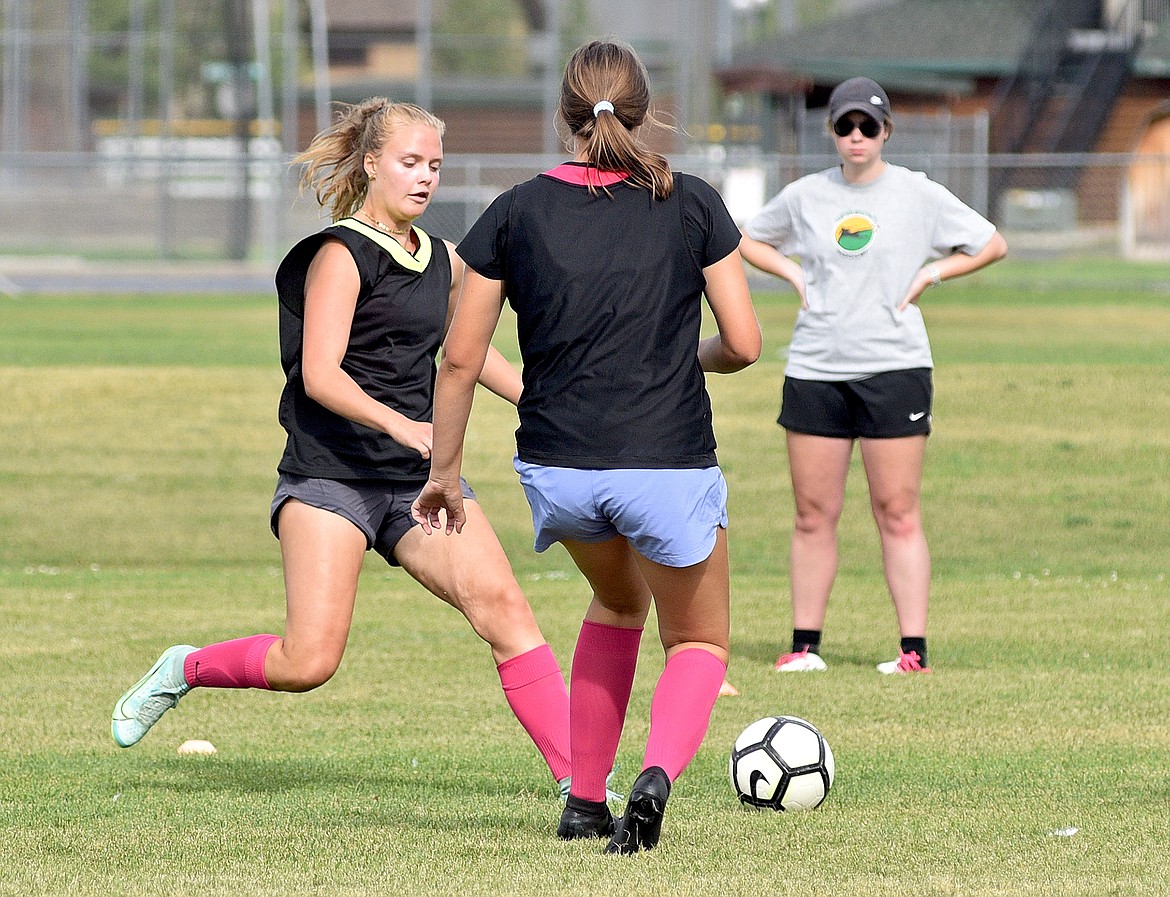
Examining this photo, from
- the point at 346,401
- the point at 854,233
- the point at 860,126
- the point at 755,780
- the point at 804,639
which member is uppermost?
the point at 860,126

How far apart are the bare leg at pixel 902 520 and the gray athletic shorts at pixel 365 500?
103 inches

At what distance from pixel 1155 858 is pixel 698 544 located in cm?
134

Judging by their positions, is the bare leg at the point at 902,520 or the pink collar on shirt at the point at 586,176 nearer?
the pink collar on shirt at the point at 586,176

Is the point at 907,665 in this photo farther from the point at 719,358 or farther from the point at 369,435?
Answer: the point at 719,358

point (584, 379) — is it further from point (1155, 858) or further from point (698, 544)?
point (1155, 858)

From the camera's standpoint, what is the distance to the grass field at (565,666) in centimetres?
442

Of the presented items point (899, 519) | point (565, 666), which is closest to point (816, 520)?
point (899, 519)

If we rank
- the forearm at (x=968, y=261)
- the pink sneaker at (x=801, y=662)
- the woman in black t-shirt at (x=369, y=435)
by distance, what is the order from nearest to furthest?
the woman in black t-shirt at (x=369, y=435), the pink sneaker at (x=801, y=662), the forearm at (x=968, y=261)

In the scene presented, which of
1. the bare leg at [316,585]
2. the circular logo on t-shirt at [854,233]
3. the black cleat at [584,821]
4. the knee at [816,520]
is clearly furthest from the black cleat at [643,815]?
the circular logo on t-shirt at [854,233]

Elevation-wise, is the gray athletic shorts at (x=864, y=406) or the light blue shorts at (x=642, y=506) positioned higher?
the light blue shorts at (x=642, y=506)

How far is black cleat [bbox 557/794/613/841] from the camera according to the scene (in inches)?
179

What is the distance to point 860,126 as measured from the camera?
7.15 metres

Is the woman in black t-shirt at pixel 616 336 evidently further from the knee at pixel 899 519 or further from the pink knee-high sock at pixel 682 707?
the knee at pixel 899 519

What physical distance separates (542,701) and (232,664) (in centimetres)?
92
